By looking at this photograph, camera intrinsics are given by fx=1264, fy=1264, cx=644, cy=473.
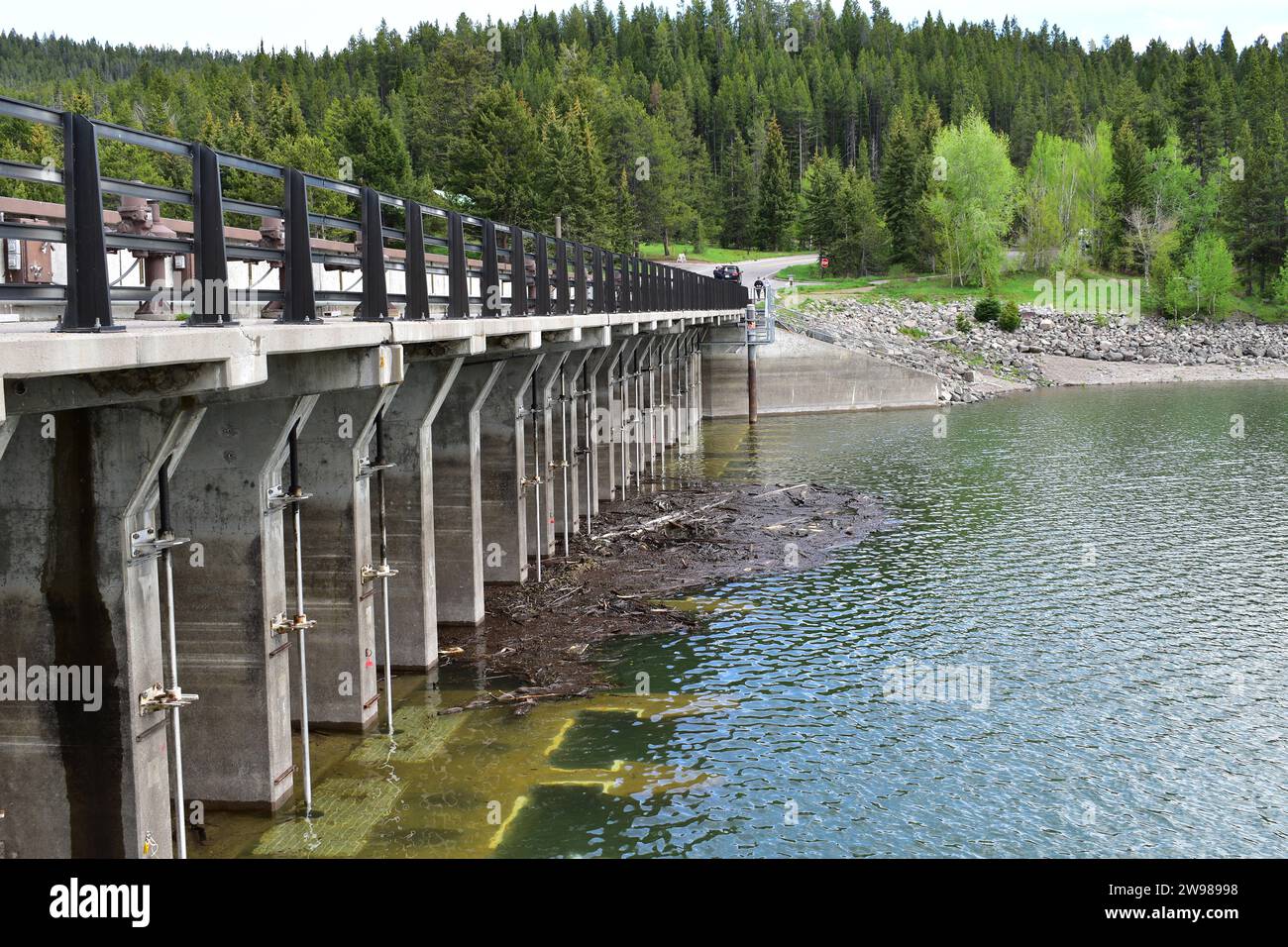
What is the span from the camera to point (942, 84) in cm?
16300

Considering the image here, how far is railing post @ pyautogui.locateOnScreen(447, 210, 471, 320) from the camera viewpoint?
15797 mm

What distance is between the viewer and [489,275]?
713 inches

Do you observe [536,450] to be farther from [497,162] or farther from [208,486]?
[497,162]

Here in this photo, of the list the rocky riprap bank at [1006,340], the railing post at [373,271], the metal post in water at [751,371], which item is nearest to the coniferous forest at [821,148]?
the rocky riprap bank at [1006,340]

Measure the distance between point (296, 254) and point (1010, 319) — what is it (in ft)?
267

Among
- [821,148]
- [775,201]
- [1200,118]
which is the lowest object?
[775,201]

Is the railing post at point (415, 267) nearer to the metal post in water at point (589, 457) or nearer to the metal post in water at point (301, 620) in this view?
the metal post in water at point (301, 620)

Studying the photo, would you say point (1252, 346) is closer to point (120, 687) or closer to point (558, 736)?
point (558, 736)

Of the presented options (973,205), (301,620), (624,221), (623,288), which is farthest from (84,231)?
(973,205)

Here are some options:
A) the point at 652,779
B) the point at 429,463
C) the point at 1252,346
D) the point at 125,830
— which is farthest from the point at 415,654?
the point at 1252,346

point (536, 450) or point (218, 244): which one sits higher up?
point (218, 244)

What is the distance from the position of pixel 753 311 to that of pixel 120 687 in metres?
51.9

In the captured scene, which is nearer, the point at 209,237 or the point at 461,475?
the point at 209,237

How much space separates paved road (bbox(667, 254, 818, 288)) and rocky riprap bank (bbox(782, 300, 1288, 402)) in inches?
667
